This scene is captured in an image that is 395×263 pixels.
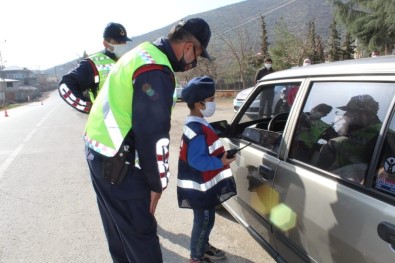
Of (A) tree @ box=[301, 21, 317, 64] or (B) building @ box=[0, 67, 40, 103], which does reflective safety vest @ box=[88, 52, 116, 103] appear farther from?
(B) building @ box=[0, 67, 40, 103]

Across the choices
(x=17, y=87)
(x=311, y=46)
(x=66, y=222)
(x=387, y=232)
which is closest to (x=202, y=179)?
(x=387, y=232)

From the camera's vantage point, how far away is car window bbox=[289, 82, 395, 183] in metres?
1.89

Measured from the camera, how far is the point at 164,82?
6.15ft

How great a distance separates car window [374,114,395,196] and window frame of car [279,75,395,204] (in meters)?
0.02

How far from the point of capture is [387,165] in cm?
176

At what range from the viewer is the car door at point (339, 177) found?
172 cm

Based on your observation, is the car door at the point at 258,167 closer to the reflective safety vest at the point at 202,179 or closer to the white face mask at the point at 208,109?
the reflective safety vest at the point at 202,179

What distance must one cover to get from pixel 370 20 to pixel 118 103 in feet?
65.9

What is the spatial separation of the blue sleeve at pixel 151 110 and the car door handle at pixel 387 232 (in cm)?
107

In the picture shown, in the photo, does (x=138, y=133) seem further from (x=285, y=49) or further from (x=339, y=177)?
(x=285, y=49)

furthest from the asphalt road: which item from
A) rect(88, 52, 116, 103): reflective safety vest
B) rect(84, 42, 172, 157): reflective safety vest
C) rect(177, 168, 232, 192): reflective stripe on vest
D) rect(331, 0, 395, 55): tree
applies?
rect(331, 0, 395, 55): tree

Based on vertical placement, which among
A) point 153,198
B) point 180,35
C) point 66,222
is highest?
point 180,35

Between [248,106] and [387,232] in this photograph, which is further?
[248,106]

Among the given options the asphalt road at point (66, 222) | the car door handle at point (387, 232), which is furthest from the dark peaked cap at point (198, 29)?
the asphalt road at point (66, 222)
